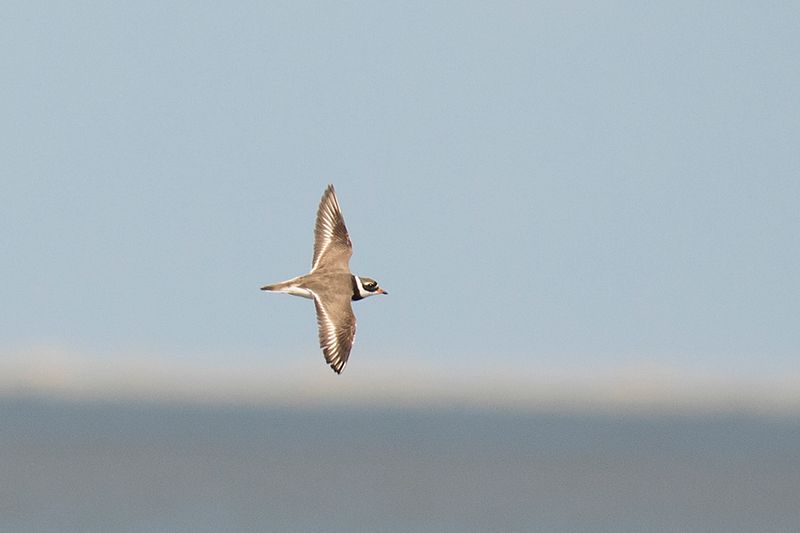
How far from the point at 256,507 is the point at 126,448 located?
51.7 meters

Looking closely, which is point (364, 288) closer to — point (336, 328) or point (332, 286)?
point (332, 286)

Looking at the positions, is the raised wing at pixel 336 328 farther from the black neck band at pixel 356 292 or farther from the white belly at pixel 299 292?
the black neck band at pixel 356 292

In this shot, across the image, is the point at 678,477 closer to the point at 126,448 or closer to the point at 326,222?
the point at 126,448

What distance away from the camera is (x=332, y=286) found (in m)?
45.8

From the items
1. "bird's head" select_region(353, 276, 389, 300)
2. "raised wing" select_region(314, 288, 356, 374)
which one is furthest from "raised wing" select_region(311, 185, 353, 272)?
"raised wing" select_region(314, 288, 356, 374)

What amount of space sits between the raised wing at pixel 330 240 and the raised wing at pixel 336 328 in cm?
203

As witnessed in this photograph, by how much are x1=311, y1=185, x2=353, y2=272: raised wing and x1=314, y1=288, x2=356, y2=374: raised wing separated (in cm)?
203

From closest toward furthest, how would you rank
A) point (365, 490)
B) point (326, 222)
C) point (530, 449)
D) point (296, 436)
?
point (326, 222), point (365, 490), point (530, 449), point (296, 436)

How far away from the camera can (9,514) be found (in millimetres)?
89938

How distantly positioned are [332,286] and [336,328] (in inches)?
70.9

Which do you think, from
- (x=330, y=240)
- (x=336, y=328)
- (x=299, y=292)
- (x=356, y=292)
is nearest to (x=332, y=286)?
(x=356, y=292)

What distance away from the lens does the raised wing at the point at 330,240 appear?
47.2 meters

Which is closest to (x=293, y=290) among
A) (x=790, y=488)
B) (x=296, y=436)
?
(x=790, y=488)

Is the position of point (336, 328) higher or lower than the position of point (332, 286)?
lower
